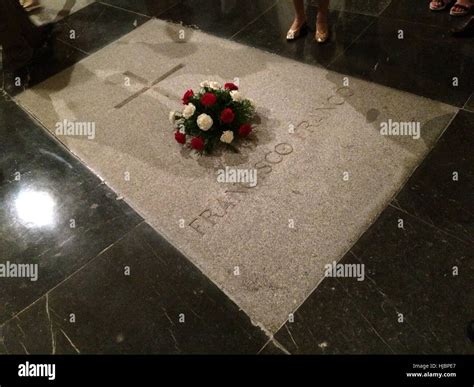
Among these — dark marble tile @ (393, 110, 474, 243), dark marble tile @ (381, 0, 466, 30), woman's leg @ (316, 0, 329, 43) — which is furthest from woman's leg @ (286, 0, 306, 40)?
dark marble tile @ (393, 110, 474, 243)

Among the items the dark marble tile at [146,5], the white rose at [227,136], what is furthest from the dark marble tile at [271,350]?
the dark marble tile at [146,5]

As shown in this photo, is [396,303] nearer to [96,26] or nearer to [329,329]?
[329,329]

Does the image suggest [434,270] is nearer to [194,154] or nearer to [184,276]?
[184,276]

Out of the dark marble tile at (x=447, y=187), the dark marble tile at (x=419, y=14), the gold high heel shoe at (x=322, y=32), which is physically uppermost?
the dark marble tile at (x=419, y=14)

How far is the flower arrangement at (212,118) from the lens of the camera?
8.53ft

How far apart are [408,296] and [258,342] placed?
74cm

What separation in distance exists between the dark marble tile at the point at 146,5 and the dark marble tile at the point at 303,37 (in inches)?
48.9

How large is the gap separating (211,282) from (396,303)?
0.91 meters

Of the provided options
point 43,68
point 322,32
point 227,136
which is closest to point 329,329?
point 227,136

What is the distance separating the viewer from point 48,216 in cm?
252

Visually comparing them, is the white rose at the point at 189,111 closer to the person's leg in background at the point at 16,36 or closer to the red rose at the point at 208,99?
the red rose at the point at 208,99

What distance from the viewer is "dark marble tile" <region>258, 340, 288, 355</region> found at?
1772 mm

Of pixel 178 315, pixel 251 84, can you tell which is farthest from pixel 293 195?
pixel 251 84
